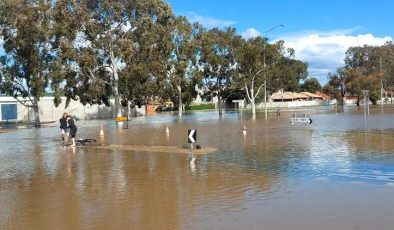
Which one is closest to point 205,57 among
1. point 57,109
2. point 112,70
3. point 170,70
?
point 170,70

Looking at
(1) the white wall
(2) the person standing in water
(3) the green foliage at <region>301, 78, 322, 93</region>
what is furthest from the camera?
(3) the green foliage at <region>301, 78, 322, 93</region>

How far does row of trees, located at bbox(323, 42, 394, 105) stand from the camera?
368 ft

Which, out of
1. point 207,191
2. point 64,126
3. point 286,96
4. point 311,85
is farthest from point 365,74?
point 207,191

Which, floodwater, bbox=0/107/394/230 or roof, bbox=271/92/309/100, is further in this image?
roof, bbox=271/92/309/100

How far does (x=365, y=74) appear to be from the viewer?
13300 centimetres

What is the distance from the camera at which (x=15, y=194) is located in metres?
11.3

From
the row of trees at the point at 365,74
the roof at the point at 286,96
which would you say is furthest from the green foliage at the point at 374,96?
the roof at the point at 286,96

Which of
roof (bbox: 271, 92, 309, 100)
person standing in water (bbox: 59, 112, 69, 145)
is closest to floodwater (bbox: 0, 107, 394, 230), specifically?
person standing in water (bbox: 59, 112, 69, 145)

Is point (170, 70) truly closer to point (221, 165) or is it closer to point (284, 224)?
point (221, 165)

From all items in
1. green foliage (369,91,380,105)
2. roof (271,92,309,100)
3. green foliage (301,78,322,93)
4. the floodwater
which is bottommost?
the floodwater

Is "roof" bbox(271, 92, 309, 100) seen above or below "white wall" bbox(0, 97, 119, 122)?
above

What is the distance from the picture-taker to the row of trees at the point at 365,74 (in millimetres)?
112062

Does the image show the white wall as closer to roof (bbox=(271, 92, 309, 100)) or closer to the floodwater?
the floodwater

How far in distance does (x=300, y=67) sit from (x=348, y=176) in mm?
128479
